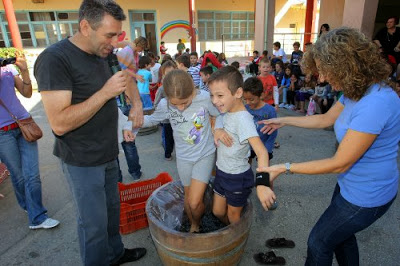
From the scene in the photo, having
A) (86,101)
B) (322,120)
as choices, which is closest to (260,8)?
(322,120)

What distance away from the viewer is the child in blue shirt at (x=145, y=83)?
18.9 feet

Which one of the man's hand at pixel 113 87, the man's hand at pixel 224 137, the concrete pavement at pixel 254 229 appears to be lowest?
the concrete pavement at pixel 254 229

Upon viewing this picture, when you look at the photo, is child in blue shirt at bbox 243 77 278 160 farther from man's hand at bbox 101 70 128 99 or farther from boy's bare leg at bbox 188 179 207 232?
man's hand at bbox 101 70 128 99

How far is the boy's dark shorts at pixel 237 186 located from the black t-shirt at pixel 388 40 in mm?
5919

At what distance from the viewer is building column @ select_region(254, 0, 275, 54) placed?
10.9 metres

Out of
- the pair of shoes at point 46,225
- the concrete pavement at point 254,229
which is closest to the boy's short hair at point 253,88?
the concrete pavement at point 254,229

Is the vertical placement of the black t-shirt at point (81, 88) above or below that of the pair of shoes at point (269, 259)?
above

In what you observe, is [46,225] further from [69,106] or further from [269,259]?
[269,259]

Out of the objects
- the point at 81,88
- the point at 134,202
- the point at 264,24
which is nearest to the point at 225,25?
the point at 264,24

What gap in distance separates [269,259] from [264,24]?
1023 centimetres

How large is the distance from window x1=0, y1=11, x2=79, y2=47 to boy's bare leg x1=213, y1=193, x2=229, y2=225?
53.8 feet

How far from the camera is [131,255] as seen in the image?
2.61 meters

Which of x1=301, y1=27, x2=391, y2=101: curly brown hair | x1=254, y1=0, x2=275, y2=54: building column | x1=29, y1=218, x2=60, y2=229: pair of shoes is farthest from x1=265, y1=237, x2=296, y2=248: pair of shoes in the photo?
x1=254, y1=0, x2=275, y2=54: building column

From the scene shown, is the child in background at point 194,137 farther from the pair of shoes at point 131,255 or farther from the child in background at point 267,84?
the child in background at point 267,84
